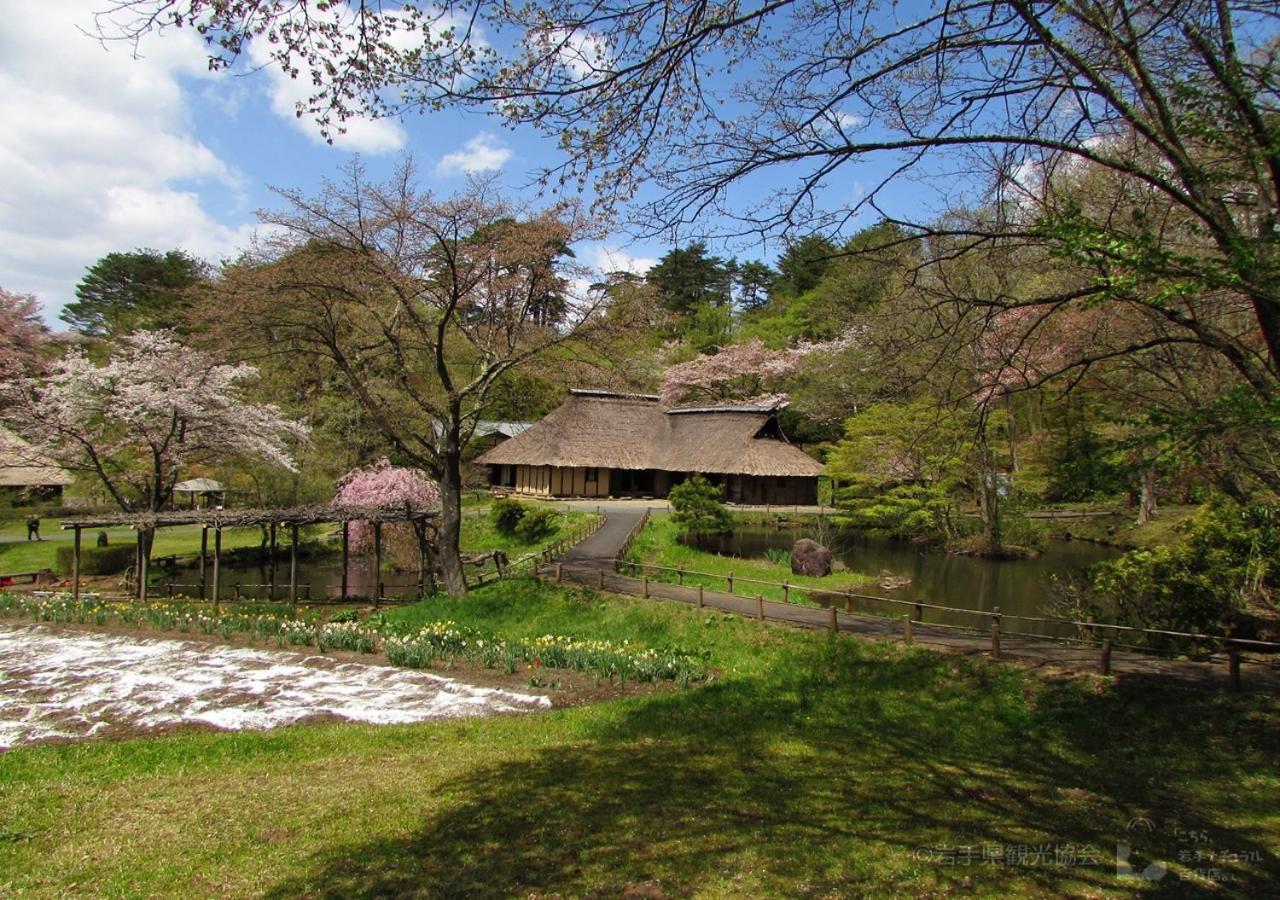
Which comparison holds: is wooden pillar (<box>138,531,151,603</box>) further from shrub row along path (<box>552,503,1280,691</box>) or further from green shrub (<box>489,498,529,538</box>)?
green shrub (<box>489,498,529,538</box>)

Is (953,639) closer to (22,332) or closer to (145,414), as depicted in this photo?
(145,414)

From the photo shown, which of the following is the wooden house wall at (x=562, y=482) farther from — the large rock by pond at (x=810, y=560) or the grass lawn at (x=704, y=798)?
the grass lawn at (x=704, y=798)

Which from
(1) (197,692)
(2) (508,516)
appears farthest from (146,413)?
(1) (197,692)

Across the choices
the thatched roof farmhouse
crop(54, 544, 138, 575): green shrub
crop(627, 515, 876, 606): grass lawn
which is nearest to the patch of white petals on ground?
crop(627, 515, 876, 606): grass lawn

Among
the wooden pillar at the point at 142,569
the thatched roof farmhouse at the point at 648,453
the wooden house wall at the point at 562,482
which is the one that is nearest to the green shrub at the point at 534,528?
the thatched roof farmhouse at the point at 648,453

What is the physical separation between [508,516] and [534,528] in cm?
208

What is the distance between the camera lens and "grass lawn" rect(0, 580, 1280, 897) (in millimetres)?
5164

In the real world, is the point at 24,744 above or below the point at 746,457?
below

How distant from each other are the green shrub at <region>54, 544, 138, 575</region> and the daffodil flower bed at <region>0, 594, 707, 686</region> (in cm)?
778

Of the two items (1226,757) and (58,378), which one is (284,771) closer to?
(1226,757)

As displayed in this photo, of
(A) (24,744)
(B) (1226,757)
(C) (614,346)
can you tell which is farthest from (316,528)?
(B) (1226,757)

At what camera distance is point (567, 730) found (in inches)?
361

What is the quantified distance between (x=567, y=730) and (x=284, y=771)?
319cm

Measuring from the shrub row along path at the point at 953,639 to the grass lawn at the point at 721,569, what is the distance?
223 centimetres
